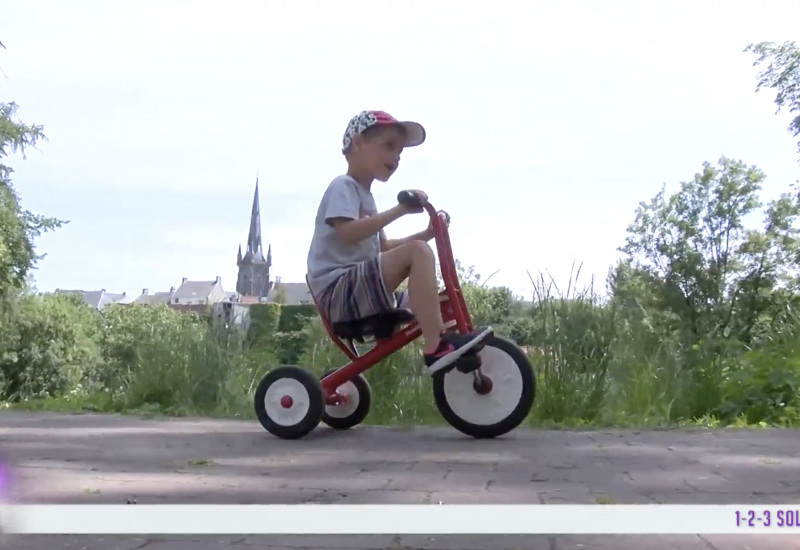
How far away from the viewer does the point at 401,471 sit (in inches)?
93.4

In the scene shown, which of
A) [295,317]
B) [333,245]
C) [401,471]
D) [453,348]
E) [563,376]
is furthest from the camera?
[295,317]

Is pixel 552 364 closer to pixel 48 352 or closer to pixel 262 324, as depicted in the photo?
pixel 262 324

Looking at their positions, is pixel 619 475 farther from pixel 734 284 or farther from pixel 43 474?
pixel 734 284

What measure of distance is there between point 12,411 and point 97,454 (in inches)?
85.1

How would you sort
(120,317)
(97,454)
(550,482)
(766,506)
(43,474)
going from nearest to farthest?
(766,506) < (550,482) < (43,474) < (97,454) < (120,317)

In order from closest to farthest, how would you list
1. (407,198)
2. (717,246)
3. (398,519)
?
1. (398,519)
2. (407,198)
3. (717,246)

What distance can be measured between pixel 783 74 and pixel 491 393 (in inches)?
901

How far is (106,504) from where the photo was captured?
1921 millimetres

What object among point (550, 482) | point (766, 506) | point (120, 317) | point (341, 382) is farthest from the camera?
point (120, 317)

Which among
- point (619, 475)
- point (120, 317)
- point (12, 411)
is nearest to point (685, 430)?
point (619, 475)

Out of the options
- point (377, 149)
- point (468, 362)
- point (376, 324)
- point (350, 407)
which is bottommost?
point (350, 407)

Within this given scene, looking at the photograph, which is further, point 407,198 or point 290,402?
point 290,402

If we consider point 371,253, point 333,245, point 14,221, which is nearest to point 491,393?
point 371,253

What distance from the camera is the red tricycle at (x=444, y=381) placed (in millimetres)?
3184
